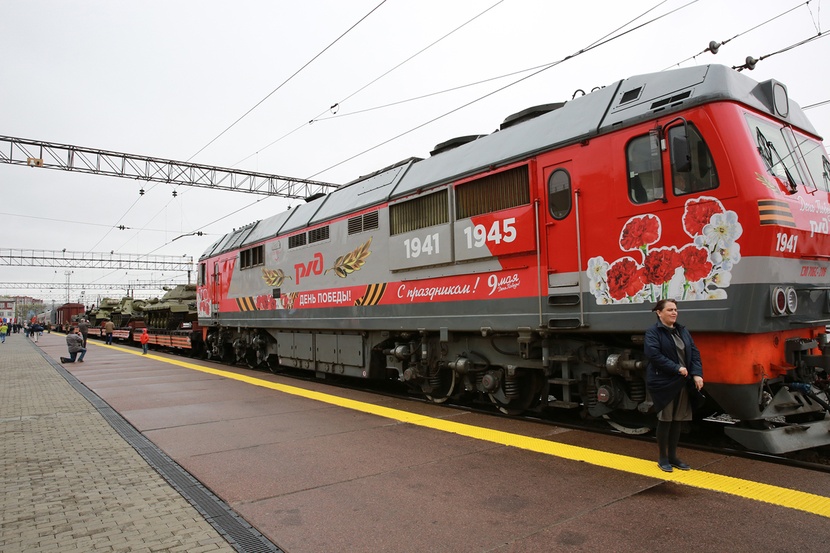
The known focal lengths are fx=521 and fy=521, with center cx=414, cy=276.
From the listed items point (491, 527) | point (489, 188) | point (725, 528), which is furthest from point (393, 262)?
point (725, 528)

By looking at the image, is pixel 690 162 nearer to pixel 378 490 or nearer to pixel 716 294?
pixel 716 294

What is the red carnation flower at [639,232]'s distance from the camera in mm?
5238

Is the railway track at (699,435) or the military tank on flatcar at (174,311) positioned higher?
the military tank on flatcar at (174,311)

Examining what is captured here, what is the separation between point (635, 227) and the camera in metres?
5.39

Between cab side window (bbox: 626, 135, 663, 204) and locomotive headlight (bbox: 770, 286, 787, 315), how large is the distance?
1334mm

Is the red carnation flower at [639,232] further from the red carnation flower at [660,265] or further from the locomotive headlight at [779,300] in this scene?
the locomotive headlight at [779,300]

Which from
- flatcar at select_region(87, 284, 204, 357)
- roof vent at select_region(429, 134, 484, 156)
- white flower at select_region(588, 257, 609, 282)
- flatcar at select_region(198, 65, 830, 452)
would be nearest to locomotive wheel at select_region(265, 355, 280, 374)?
flatcar at select_region(198, 65, 830, 452)

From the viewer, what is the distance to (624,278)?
5469 millimetres

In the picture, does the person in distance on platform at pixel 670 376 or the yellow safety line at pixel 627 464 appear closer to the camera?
the yellow safety line at pixel 627 464

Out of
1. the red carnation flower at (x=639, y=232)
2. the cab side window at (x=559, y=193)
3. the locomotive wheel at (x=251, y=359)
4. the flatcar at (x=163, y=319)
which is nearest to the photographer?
the red carnation flower at (x=639, y=232)

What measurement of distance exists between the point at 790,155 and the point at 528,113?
10.4 ft

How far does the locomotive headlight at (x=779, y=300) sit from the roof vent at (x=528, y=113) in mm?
3556

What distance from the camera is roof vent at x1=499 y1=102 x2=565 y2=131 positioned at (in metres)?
7.12

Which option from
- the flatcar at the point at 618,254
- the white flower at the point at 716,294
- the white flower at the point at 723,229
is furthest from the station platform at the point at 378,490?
the white flower at the point at 723,229
